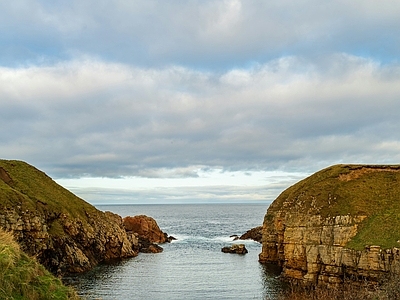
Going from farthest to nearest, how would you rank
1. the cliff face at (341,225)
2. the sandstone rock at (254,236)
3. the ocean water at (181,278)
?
the sandstone rock at (254,236) < the ocean water at (181,278) < the cliff face at (341,225)

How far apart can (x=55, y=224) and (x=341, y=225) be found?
5063 centimetres

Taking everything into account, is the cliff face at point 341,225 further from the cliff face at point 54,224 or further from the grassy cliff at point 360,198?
the cliff face at point 54,224

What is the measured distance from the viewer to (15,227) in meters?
64.8

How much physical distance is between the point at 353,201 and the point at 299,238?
9.93 m

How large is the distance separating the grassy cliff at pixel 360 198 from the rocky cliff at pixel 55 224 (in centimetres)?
3894

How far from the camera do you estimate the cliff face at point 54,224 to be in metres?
66.7

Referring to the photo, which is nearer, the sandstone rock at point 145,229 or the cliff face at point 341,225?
the cliff face at point 341,225

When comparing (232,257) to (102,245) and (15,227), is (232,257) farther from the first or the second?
(15,227)

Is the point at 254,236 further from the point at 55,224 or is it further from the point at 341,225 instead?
the point at 341,225

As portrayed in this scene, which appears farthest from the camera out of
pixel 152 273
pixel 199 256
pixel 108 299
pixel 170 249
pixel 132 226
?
pixel 132 226

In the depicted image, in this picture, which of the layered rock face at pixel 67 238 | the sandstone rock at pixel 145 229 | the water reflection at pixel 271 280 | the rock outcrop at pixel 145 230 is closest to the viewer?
the water reflection at pixel 271 280

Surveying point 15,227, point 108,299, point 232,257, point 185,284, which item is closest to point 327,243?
point 185,284

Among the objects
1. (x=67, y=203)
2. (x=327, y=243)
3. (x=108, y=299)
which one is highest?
(x=67, y=203)

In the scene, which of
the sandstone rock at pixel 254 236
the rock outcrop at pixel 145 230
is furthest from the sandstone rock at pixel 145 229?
the sandstone rock at pixel 254 236
